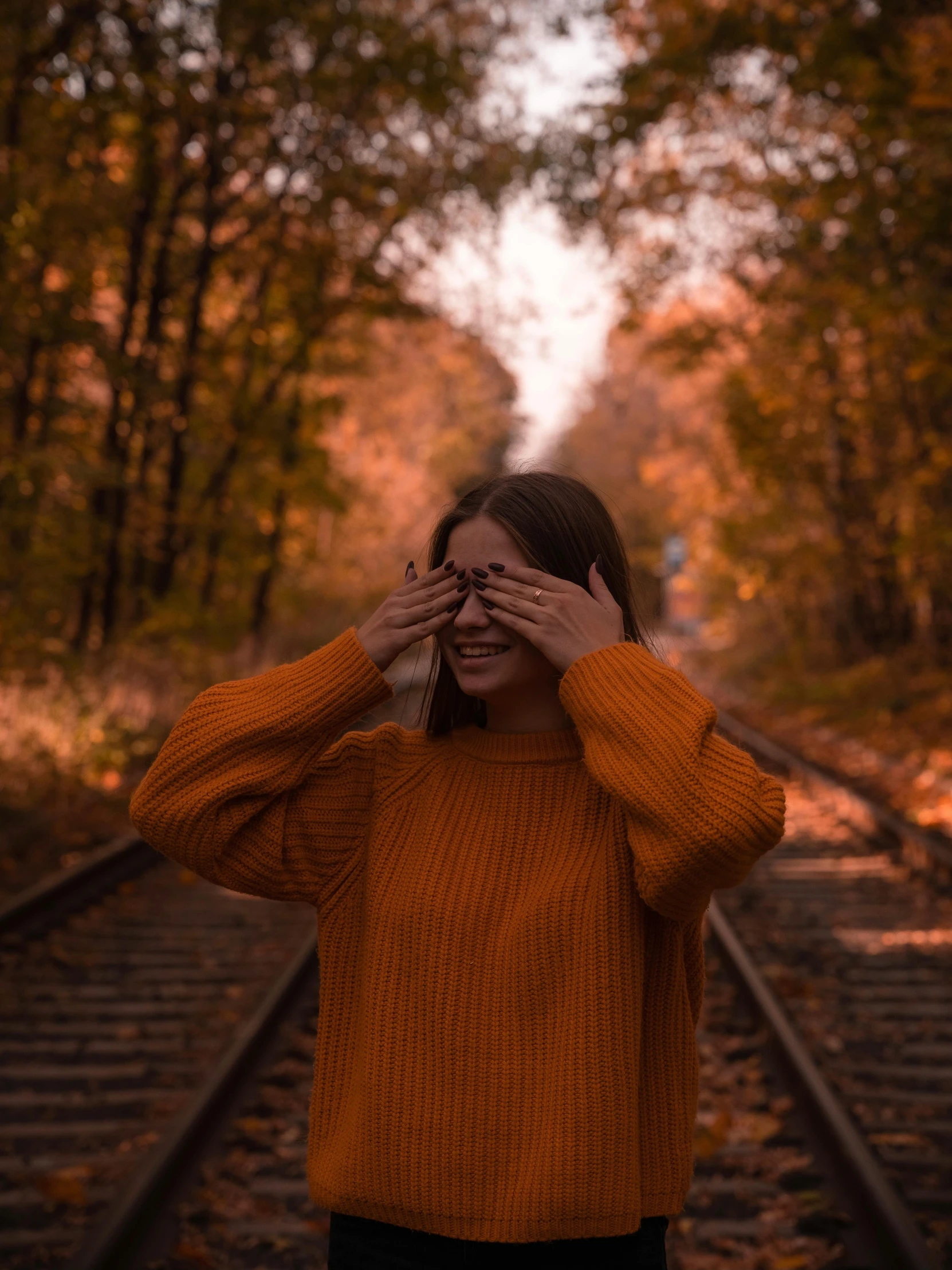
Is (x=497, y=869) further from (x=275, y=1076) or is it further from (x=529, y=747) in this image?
(x=275, y=1076)

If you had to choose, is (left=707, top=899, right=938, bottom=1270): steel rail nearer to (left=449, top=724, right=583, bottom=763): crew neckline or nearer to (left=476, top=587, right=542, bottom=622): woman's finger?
(left=449, top=724, right=583, bottom=763): crew neckline

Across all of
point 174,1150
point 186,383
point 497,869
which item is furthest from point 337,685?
point 186,383

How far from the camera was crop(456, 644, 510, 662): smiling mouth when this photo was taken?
1.78 metres

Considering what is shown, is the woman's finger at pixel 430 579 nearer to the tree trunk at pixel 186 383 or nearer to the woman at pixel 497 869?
the woman at pixel 497 869

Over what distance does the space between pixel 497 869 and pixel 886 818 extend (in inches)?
305

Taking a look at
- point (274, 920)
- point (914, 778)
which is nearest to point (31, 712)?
point (274, 920)

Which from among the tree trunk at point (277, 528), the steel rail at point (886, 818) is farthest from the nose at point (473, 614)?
the tree trunk at point (277, 528)

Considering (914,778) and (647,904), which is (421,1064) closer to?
(647,904)

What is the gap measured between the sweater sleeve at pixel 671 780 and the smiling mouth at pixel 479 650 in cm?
12

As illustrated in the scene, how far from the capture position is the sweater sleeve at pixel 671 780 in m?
1.56

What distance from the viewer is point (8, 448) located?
8539 mm

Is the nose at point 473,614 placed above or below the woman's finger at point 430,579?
below

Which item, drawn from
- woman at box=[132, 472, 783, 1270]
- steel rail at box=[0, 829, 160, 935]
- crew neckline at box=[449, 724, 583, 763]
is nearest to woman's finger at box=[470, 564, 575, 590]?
woman at box=[132, 472, 783, 1270]

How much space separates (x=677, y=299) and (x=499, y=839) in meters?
16.2
